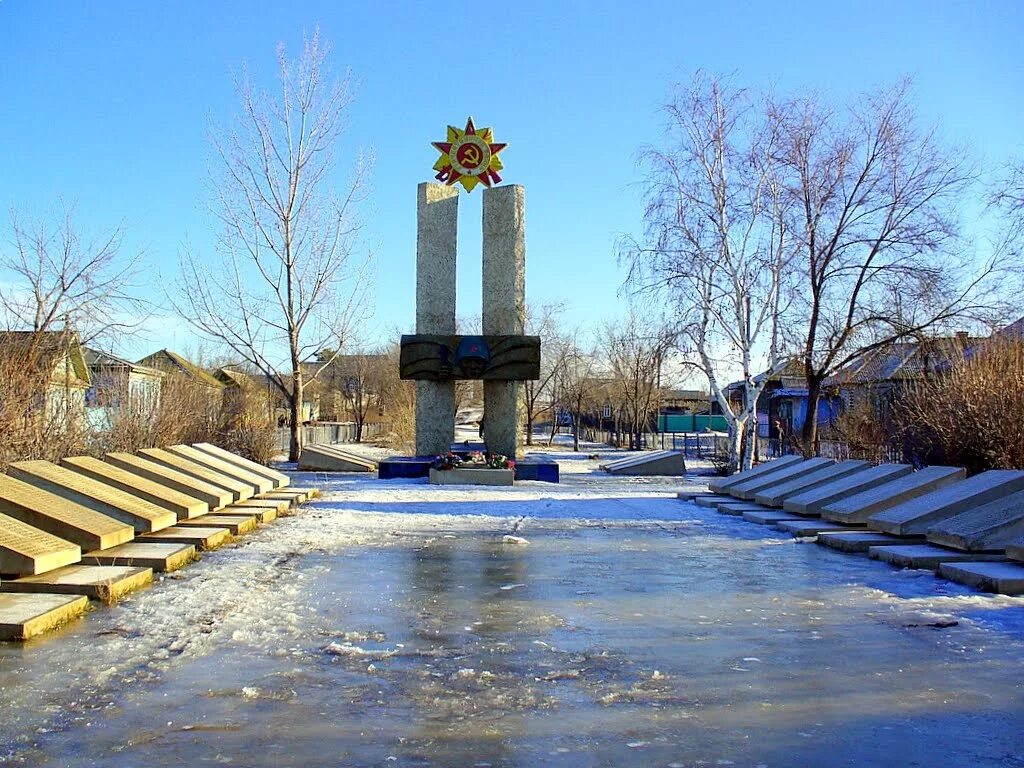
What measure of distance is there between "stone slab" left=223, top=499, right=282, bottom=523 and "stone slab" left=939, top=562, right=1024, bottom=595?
8.71 metres

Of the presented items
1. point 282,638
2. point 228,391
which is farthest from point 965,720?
point 228,391

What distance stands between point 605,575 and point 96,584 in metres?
4.48

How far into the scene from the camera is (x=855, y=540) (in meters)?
10.6

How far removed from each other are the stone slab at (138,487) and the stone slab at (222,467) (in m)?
3.43

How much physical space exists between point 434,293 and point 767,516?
1237 centimetres

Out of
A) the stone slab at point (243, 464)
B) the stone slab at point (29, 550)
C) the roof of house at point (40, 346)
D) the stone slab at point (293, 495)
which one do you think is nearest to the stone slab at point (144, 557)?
the stone slab at point (29, 550)

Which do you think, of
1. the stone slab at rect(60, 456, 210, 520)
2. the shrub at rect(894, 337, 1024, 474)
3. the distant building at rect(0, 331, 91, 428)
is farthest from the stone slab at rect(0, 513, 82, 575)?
the shrub at rect(894, 337, 1024, 474)

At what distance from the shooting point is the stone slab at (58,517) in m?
8.47

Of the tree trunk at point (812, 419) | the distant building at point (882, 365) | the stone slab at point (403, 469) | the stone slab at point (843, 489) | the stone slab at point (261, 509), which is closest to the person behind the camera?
the stone slab at point (261, 509)

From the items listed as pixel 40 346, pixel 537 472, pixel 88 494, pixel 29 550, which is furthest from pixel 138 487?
pixel 537 472

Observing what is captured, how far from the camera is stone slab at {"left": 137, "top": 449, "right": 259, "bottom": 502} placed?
14.1 m

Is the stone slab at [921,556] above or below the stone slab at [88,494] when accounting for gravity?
below

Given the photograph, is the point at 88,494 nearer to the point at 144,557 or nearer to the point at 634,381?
the point at 144,557

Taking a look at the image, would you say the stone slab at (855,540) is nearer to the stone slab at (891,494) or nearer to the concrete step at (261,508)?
the stone slab at (891,494)
